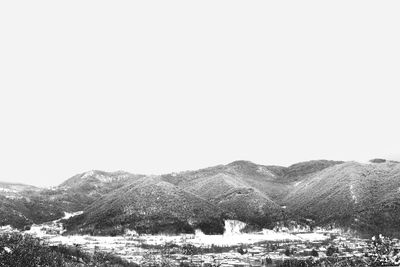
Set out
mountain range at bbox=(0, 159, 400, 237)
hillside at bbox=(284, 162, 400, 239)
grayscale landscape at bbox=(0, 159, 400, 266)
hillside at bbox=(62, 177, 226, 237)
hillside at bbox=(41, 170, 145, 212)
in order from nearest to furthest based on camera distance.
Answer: grayscale landscape at bbox=(0, 159, 400, 266) < hillside at bbox=(284, 162, 400, 239) < mountain range at bbox=(0, 159, 400, 237) < hillside at bbox=(62, 177, 226, 237) < hillside at bbox=(41, 170, 145, 212)

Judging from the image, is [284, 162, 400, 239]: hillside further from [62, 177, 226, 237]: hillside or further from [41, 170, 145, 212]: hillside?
[41, 170, 145, 212]: hillside

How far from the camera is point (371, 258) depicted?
28.1m

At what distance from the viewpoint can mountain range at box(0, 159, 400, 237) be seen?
4856 cm

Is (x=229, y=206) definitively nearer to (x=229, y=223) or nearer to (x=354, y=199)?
(x=229, y=223)

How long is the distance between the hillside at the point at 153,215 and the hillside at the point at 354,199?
12.9 metres

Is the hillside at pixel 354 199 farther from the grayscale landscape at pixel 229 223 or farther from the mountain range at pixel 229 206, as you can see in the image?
the grayscale landscape at pixel 229 223

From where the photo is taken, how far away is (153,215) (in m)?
52.3

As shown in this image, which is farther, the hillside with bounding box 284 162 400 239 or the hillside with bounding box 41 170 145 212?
the hillside with bounding box 41 170 145 212

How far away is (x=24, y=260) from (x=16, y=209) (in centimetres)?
5043

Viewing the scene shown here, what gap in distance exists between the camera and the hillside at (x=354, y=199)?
148ft

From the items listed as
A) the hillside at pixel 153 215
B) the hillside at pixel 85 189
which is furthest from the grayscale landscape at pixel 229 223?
the hillside at pixel 85 189

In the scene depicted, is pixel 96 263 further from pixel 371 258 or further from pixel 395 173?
pixel 395 173

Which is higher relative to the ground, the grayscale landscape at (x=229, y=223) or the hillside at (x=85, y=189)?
the hillside at (x=85, y=189)

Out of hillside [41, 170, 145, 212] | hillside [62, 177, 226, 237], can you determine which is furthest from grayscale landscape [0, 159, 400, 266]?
hillside [41, 170, 145, 212]
